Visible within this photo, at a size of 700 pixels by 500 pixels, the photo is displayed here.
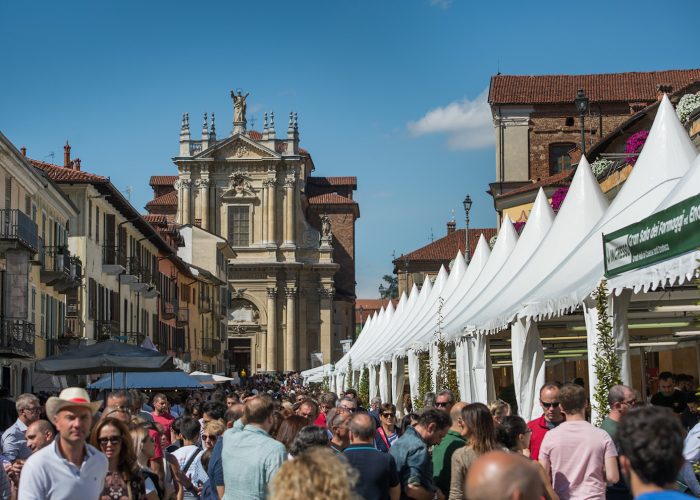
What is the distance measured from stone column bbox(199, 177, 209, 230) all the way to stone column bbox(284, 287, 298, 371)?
7472mm

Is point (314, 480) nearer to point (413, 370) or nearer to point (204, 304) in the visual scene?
point (413, 370)

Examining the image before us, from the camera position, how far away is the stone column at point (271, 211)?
8650 cm

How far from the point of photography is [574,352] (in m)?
22.2

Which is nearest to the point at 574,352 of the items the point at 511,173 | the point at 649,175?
the point at 649,175

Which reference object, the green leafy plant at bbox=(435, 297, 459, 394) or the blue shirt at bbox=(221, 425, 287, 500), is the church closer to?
the green leafy plant at bbox=(435, 297, 459, 394)

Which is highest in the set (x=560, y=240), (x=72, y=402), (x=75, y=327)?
(x=75, y=327)

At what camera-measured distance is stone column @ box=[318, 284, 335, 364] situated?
8738 centimetres

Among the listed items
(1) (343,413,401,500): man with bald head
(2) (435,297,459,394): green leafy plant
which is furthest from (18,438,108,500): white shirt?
(2) (435,297,459,394): green leafy plant

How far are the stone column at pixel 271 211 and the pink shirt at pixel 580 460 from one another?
79.6 m

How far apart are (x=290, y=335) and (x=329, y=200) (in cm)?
1942

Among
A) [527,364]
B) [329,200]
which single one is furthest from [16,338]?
[329,200]

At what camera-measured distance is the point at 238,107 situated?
292 ft

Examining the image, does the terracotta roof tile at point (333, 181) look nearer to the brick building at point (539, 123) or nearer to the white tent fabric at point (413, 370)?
the brick building at point (539, 123)

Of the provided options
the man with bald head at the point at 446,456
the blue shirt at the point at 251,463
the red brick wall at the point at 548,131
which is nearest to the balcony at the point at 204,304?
the red brick wall at the point at 548,131
